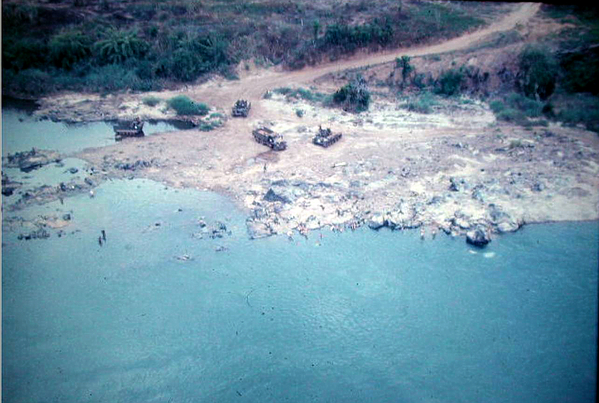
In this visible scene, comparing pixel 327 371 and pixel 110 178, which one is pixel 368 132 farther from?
pixel 327 371

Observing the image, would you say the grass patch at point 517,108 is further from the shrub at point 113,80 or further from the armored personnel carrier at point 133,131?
the shrub at point 113,80

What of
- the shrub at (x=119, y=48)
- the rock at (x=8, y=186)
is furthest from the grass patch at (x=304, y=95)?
the rock at (x=8, y=186)

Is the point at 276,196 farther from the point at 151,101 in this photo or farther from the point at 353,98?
the point at 151,101

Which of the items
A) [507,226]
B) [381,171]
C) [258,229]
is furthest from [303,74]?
[507,226]

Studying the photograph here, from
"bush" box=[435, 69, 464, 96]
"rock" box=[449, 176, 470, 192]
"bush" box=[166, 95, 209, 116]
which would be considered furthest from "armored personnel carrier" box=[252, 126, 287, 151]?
"bush" box=[435, 69, 464, 96]

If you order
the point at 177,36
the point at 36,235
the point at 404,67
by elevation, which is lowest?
the point at 36,235

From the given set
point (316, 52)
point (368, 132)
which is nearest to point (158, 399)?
point (368, 132)
